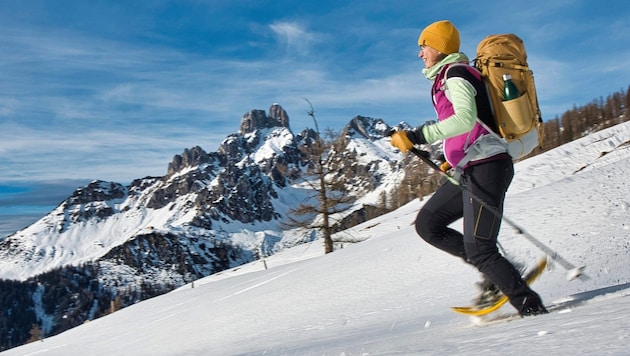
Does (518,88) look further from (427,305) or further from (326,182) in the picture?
(326,182)

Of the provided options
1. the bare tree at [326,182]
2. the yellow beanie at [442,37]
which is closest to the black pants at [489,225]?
the yellow beanie at [442,37]

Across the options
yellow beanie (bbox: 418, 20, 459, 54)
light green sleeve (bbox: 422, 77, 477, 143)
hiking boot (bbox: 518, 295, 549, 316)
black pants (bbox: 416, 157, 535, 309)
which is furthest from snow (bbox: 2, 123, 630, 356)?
yellow beanie (bbox: 418, 20, 459, 54)

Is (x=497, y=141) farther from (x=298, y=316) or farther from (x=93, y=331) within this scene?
(x=93, y=331)

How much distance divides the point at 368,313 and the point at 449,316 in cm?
146

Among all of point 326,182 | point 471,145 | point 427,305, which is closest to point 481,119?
point 471,145

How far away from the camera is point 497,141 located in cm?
356

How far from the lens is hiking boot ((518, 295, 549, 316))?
3.36m

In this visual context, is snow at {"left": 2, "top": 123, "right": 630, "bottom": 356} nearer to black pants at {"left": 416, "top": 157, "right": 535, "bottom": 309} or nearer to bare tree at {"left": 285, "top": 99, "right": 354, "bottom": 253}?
black pants at {"left": 416, "top": 157, "right": 535, "bottom": 309}

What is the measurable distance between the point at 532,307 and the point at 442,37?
6.94ft

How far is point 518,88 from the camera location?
11.3ft

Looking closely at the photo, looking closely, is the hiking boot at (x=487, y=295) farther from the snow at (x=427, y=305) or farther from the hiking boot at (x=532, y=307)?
the hiking boot at (x=532, y=307)

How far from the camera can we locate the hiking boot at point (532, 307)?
3.36 m

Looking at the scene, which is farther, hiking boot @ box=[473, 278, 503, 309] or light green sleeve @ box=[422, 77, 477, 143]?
hiking boot @ box=[473, 278, 503, 309]

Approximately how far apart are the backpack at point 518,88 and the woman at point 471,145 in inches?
3.0
